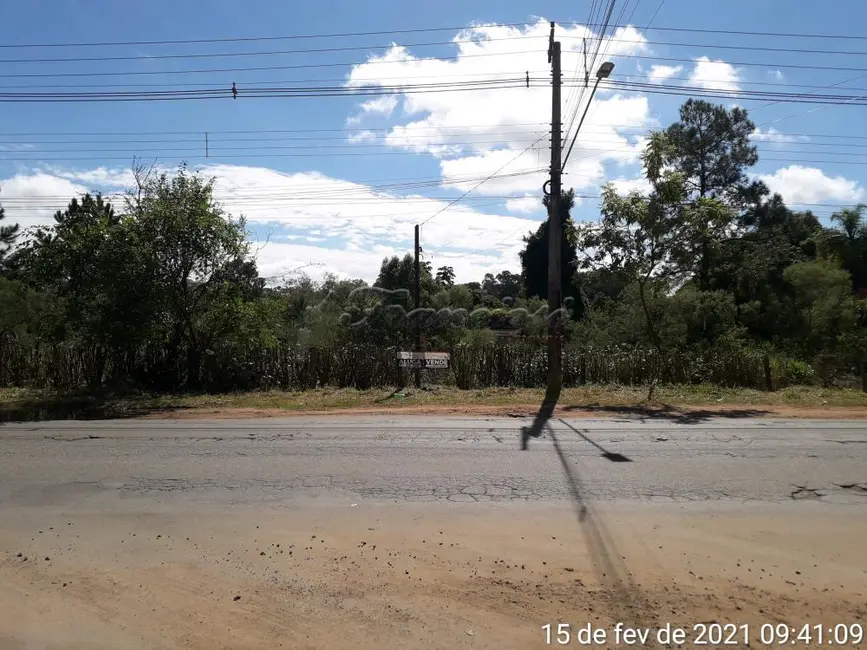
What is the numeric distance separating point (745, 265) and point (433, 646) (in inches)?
1451

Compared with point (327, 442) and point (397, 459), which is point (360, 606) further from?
point (327, 442)

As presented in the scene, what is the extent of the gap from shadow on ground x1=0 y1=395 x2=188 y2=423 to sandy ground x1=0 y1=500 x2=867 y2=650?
9.54 meters

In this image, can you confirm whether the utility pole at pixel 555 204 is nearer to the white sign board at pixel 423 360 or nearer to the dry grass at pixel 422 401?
the dry grass at pixel 422 401

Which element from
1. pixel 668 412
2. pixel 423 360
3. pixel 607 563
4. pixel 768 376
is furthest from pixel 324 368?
pixel 607 563

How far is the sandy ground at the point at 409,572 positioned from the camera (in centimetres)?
409

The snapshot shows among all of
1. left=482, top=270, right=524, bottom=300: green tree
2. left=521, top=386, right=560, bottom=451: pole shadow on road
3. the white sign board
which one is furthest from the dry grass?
left=482, top=270, right=524, bottom=300: green tree

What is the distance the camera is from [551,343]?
18.7 metres

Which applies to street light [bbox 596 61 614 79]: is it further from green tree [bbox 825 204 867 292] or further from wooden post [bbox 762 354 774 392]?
green tree [bbox 825 204 867 292]

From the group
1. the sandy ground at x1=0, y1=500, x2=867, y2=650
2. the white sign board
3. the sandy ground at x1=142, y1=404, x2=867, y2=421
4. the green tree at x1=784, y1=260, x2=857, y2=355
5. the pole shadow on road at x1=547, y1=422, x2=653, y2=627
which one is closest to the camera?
the sandy ground at x1=0, y1=500, x2=867, y2=650

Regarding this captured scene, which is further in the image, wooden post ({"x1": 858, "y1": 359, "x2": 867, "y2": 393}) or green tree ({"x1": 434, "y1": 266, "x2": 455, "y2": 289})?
green tree ({"x1": 434, "y1": 266, "x2": 455, "y2": 289})

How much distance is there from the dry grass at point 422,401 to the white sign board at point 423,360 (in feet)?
2.65

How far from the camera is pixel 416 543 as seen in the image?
552cm

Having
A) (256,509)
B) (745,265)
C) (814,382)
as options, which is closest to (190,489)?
(256,509)
